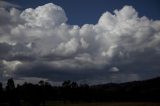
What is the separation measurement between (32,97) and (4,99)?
12597mm

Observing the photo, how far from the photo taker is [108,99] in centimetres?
12656

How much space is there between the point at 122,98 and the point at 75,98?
29.6 meters

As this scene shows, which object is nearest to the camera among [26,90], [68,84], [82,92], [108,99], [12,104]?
[12,104]

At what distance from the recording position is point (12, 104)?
7006 centimetres

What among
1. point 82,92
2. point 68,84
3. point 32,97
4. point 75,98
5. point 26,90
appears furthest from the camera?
point 68,84

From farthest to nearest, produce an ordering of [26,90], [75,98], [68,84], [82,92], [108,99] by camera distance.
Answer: [68,84]
[82,92]
[75,98]
[108,99]
[26,90]

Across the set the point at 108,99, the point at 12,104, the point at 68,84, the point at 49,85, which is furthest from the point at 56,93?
the point at 12,104

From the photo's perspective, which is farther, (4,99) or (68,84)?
(68,84)

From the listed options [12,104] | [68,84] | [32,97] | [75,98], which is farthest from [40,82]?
[12,104]

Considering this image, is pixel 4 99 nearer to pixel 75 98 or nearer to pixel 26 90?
pixel 26 90

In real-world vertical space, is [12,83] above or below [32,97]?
above

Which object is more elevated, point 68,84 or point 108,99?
point 68,84

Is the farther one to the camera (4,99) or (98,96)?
(98,96)

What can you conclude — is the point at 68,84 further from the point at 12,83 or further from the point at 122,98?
the point at 122,98
